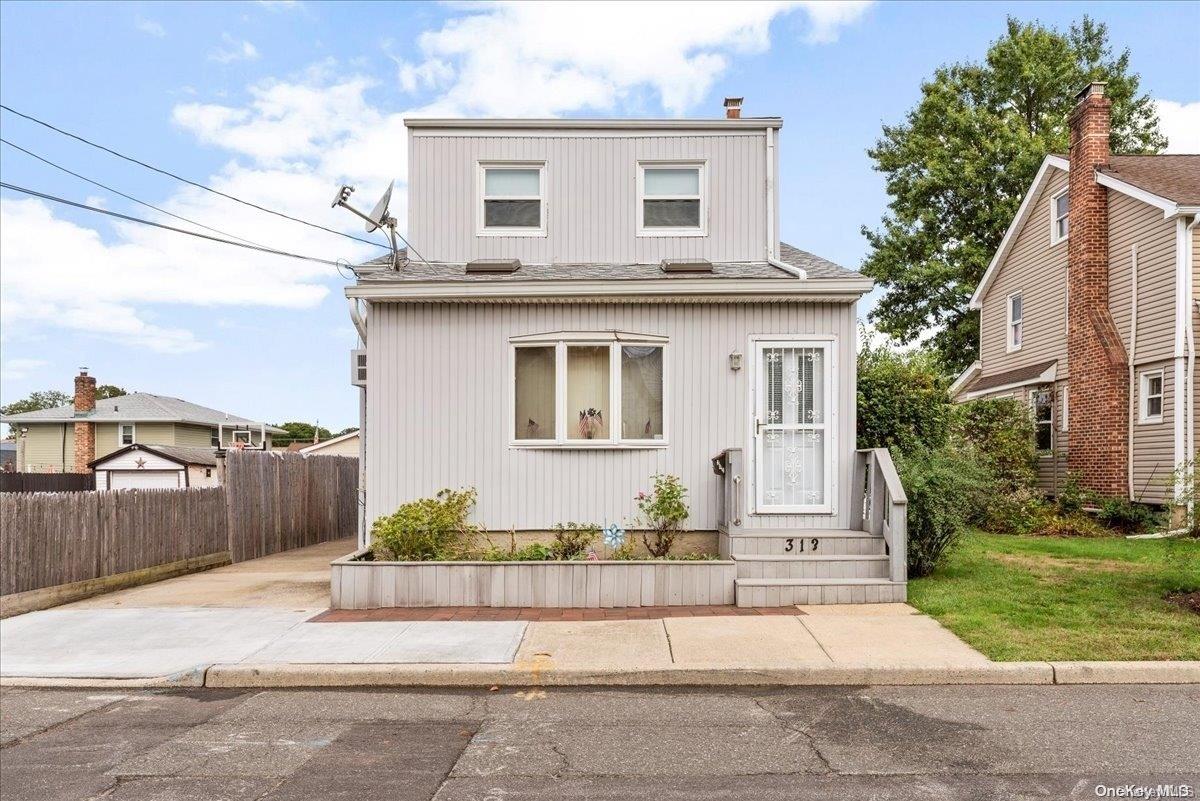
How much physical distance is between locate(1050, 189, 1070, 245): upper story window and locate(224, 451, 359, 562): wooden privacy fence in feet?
54.6

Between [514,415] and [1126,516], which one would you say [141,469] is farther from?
[1126,516]

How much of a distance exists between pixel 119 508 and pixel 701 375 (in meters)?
7.61

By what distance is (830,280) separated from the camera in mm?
9727

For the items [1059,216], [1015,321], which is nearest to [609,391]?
[1059,216]

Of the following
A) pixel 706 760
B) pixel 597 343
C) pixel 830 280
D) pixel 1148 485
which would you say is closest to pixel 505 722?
pixel 706 760

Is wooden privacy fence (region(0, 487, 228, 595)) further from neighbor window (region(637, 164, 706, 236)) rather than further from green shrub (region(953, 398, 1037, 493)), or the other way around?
green shrub (region(953, 398, 1037, 493))

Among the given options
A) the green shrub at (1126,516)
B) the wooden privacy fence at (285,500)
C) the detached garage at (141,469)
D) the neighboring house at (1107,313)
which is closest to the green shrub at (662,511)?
the wooden privacy fence at (285,500)

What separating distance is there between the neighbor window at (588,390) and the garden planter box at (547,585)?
1855mm

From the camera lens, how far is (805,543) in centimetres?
949

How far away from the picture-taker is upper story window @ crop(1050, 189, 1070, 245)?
17984mm

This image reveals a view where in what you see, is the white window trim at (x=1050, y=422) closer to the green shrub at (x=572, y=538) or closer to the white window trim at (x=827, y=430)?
the white window trim at (x=827, y=430)

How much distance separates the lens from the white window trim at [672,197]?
11477 millimetres

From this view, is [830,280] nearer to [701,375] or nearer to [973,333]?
[701,375]

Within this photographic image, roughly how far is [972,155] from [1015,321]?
1035 centimetres
